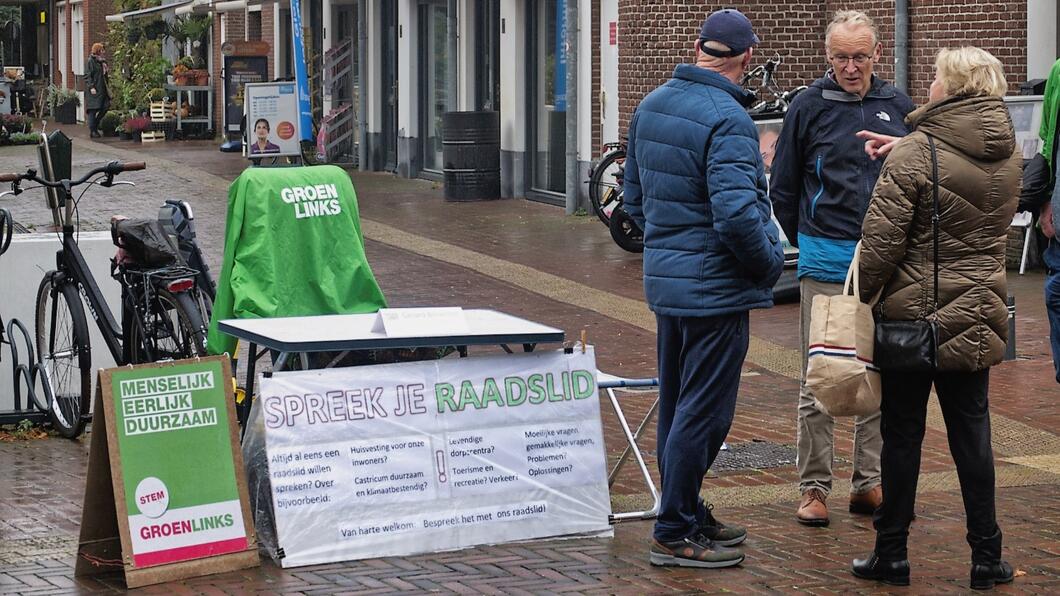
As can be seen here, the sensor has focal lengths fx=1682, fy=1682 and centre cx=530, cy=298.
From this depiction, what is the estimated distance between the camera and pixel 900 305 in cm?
532

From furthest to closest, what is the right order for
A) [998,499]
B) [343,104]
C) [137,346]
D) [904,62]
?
1. [343,104]
2. [904,62]
3. [137,346]
4. [998,499]

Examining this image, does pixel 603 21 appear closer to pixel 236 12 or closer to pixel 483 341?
pixel 483 341

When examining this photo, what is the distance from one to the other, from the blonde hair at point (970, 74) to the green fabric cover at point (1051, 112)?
1.27 m

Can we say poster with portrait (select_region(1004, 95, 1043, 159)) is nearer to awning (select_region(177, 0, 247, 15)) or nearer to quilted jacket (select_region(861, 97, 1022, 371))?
quilted jacket (select_region(861, 97, 1022, 371))

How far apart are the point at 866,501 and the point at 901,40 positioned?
9458mm

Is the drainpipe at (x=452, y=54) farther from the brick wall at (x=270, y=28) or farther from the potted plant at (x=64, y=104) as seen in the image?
the potted plant at (x=64, y=104)

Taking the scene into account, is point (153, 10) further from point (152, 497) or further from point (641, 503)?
point (152, 497)

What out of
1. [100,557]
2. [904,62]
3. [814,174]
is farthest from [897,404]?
[904,62]

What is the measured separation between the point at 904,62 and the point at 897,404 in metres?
10.2

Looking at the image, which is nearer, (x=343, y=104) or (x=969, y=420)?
(x=969, y=420)

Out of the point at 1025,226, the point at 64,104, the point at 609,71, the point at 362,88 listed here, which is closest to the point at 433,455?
the point at 1025,226

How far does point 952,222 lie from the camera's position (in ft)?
17.2

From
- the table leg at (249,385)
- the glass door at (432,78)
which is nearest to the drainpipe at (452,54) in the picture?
the glass door at (432,78)

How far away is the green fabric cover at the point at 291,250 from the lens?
6.93 m
